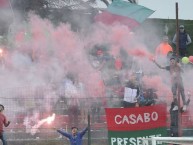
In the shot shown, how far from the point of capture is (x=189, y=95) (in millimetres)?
14125

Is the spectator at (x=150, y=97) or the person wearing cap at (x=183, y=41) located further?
the person wearing cap at (x=183, y=41)

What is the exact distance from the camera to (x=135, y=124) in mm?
11258

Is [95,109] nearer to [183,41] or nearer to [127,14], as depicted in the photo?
[183,41]

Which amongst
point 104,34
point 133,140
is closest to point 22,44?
point 104,34

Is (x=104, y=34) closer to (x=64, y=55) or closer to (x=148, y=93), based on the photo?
(x=64, y=55)

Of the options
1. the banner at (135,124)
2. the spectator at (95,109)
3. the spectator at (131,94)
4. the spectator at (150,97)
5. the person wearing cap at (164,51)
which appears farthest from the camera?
the person wearing cap at (164,51)

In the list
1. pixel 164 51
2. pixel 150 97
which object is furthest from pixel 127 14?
pixel 150 97

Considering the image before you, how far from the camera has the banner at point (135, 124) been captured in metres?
11.2

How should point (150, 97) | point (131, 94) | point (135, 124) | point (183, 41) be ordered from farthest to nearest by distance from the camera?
1. point (183, 41)
2. point (131, 94)
3. point (150, 97)
4. point (135, 124)

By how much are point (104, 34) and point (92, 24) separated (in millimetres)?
1501

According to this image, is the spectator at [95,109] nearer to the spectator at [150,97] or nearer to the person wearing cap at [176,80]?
the spectator at [150,97]

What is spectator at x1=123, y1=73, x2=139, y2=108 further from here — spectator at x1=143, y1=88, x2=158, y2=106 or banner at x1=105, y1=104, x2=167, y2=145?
banner at x1=105, y1=104, x2=167, y2=145

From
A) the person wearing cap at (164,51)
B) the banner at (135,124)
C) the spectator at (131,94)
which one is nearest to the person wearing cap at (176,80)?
the spectator at (131,94)

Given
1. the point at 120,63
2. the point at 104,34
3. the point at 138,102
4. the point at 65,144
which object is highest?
the point at 104,34
